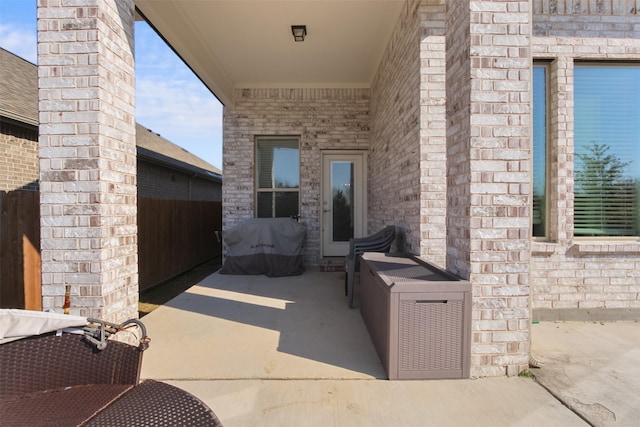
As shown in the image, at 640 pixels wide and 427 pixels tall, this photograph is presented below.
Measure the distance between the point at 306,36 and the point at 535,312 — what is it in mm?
4613

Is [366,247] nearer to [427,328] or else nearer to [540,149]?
[427,328]

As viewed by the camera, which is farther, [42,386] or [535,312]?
[535,312]

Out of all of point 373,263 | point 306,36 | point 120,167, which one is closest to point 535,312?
point 373,263

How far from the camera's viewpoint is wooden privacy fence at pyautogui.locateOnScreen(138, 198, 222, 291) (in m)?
5.99

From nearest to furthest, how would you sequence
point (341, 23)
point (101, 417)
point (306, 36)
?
point (101, 417) < point (341, 23) < point (306, 36)

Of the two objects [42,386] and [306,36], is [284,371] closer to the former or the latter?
[42,386]

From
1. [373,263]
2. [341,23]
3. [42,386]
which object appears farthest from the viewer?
[341,23]

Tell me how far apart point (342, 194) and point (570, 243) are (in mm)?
4033

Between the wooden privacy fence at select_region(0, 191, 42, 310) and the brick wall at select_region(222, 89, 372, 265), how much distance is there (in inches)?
136

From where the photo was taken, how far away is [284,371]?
248 cm

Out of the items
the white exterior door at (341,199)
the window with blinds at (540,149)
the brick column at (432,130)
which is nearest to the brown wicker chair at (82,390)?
the brick column at (432,130)

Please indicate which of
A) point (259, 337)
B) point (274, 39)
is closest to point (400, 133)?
point (274, 39)

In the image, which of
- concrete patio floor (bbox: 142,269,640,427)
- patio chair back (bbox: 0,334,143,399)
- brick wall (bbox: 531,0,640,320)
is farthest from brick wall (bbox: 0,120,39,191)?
brick wall (bbox: 531,0,640,320)

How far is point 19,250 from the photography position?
11.0 ft
